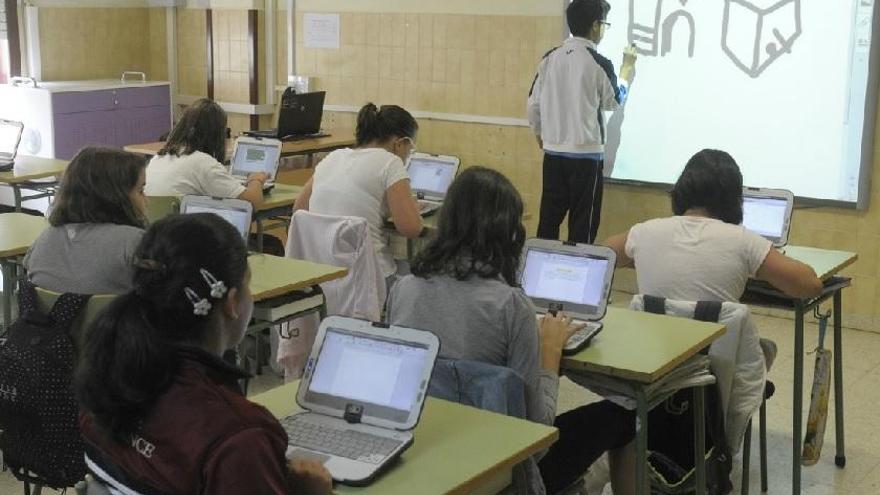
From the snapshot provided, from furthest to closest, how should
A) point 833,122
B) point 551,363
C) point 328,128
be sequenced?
1. point 328,128
2. point 833,122
3. point 551,363

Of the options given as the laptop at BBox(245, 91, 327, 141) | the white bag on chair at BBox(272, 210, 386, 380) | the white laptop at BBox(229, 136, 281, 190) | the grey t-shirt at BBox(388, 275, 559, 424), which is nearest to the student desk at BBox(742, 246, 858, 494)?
the grey t-shirt at BBox(388, 275, 559, 424)

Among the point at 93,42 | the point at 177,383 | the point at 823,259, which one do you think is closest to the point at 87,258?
the point at 177,383

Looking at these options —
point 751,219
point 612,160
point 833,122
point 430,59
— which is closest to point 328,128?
point 430,59

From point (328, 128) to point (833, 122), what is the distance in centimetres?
357

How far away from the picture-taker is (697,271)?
11.2ft

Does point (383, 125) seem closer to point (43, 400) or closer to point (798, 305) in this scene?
point (798, 305)

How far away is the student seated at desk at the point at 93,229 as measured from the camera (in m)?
3.19

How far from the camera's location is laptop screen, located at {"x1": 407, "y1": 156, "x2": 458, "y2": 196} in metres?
5.68

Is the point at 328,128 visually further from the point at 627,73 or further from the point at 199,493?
the point at 199,493

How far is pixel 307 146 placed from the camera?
6961 millimetres

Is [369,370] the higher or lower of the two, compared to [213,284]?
lower

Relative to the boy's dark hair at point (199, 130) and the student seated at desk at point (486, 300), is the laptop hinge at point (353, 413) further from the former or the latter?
the boy's dark hair at point (199, 130)

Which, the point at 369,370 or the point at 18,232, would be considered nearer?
the point at 369,370

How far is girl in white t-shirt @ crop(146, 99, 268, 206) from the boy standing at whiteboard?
1.85 meters
